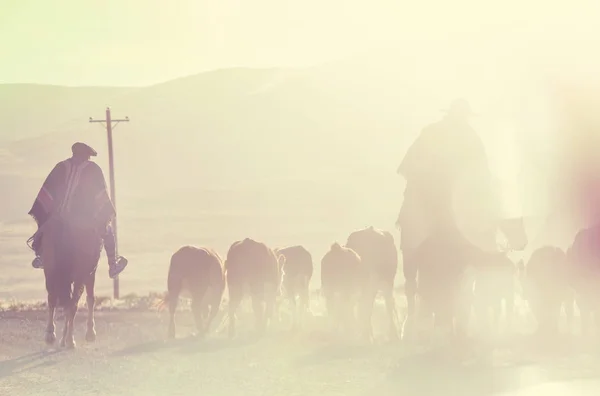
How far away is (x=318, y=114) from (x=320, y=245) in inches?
2405

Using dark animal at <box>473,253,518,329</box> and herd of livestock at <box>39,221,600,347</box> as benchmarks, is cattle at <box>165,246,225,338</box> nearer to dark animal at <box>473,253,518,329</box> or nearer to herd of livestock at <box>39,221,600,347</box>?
herd of livestock at <box>39,221,600,347</box>

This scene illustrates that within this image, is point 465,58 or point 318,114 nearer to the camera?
point 318,114

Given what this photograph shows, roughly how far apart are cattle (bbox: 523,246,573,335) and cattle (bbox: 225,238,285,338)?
437 centimetres

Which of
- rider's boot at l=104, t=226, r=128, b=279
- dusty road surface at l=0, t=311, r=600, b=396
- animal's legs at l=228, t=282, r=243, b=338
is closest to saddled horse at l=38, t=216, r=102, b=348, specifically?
rider's boot at l=104, t=226, r=128, b=279

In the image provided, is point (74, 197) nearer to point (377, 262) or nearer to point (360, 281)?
point (360, 281)

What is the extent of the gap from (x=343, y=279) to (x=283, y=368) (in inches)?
203

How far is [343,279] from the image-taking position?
56.5 ft

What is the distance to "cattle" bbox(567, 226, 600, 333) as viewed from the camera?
15852 millimetres

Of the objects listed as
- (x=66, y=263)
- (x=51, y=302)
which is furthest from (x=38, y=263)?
(x=51, y=302)

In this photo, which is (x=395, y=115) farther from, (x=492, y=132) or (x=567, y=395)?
(x=567, y=395)

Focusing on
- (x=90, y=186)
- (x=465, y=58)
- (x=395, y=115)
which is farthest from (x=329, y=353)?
(x=465, y=58)

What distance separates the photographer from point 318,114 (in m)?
121

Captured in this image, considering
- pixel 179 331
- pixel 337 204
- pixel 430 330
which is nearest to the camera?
pixel 430 330

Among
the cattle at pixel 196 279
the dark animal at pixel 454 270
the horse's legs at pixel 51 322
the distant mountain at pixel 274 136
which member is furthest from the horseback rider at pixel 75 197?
the distant mountain at pixel 274 136
